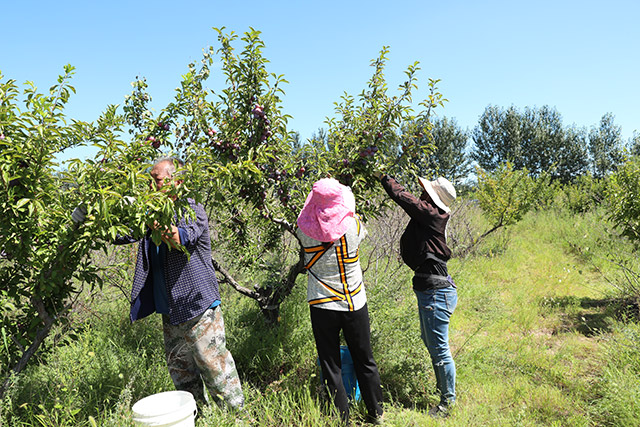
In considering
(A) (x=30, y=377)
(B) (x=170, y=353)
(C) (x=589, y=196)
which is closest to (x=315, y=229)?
(B) (x=170, y=353)

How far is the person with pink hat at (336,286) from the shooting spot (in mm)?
2459

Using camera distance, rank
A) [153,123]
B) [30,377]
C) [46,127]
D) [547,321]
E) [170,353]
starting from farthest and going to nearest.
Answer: [547,321], [153,123], [30,377], [170,353], [46,127]

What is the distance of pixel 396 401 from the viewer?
2.96 m

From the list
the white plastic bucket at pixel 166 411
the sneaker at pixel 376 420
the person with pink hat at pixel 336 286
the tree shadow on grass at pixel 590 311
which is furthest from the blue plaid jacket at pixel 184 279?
the tree shadow on grass at pixel 590 311

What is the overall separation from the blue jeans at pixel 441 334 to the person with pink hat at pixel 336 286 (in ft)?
1.62

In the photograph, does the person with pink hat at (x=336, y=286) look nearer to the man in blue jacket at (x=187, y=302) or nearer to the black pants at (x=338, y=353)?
the black pants at (x=338, y=353)

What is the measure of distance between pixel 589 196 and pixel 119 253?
1559 centimetres

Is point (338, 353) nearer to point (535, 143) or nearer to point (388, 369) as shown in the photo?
point (388, 369)

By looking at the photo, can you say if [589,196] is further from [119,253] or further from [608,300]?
[119,253]

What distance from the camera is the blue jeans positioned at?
2.76 m

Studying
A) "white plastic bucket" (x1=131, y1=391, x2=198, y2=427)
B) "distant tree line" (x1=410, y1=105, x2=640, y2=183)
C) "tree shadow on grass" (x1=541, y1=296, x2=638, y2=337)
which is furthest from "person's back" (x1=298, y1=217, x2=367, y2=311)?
"distant tree line" (x1=410, y1=105, x2=640, y2=183)

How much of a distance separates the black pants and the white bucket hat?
956 mm

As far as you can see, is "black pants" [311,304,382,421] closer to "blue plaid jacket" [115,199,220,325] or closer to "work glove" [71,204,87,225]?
"blue plaid jacket" [115,199,220,325]

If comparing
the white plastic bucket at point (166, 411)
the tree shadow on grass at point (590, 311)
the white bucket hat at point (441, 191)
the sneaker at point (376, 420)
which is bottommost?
the tree shadow on grass at point (590, 311)
